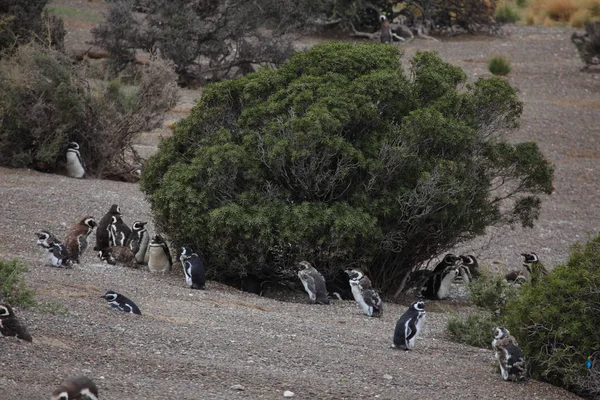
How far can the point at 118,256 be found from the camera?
49.6ft

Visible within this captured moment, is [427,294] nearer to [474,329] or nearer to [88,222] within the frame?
[474,329]


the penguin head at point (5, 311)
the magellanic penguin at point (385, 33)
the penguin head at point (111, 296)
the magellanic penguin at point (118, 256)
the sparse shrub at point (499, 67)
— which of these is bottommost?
the magellanic penguin at point (118, 256)

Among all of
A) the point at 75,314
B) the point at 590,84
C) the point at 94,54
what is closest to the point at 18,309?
the point at 75,314

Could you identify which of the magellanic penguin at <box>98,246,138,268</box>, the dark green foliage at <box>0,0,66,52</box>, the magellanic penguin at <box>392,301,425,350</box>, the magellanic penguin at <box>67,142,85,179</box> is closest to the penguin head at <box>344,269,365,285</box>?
the magellanic penguin at <box>392,301,425,350</box>

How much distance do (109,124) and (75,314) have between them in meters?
11.2

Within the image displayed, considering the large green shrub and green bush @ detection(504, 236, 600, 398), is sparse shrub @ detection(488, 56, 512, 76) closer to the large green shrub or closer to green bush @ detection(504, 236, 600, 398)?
the large green shrub

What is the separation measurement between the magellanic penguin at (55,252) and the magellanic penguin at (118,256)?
1140 millimetres

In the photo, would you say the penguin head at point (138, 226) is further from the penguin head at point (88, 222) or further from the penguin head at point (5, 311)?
the penguin head at point (5, 311)

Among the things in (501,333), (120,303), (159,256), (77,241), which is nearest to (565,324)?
(501,333)

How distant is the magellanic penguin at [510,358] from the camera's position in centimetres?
1088

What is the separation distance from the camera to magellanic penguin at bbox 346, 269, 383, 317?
44.9 feet

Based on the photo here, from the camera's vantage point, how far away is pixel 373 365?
35.8 feet

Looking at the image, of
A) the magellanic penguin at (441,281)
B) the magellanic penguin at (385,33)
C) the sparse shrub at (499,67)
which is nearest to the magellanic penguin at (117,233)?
the magellanic penguin at (441,281)

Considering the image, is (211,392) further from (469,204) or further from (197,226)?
(469,204)
